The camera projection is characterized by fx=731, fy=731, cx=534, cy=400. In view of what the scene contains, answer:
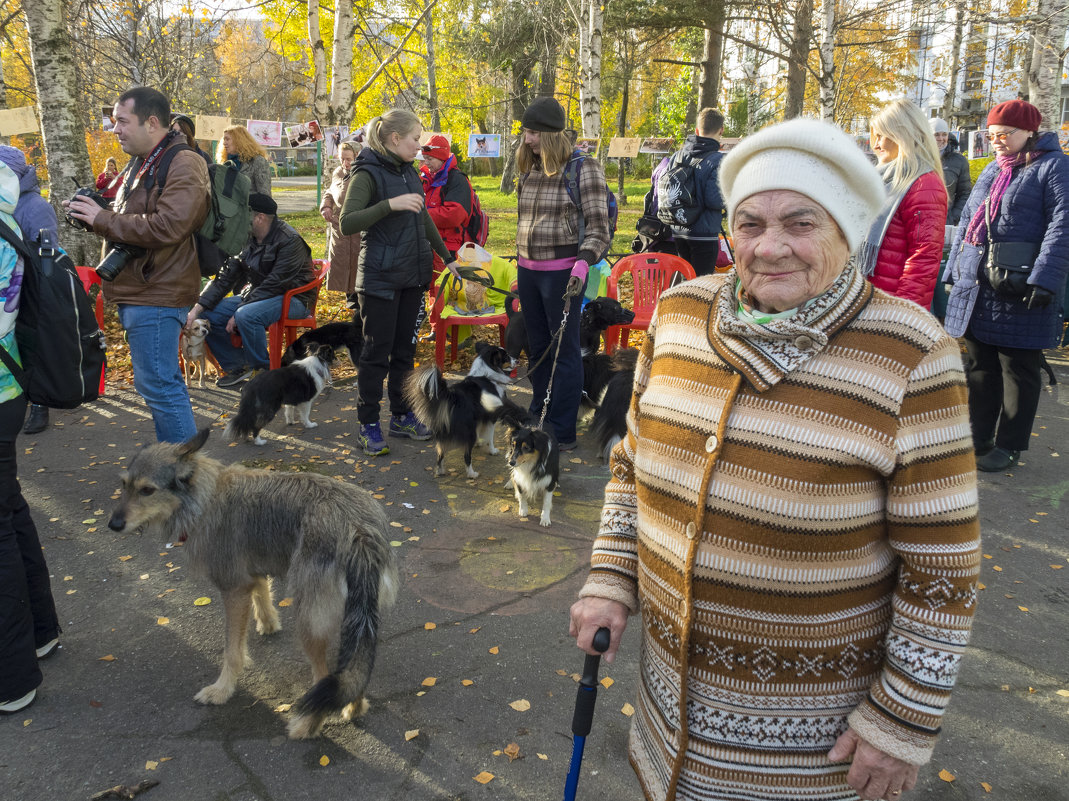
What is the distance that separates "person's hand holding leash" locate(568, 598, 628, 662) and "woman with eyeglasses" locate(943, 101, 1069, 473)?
4.53m

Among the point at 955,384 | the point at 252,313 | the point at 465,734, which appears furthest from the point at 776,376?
the point at 252,313

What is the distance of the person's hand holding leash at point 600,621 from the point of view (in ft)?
5.75

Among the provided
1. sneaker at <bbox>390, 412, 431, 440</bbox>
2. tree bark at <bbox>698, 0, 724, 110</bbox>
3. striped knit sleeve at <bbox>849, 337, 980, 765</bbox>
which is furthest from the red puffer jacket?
tree bark at <bbox>698, 0, 724, 110</bbox>

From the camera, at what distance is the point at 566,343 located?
18.6 feet

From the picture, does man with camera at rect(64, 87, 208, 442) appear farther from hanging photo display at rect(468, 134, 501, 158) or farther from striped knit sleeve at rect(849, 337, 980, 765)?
hanging photo display at rect(468, 134, 501, 158)

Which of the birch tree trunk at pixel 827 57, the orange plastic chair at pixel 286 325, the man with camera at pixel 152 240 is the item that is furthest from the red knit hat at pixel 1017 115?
the birch tree trunk at pixel 827 57

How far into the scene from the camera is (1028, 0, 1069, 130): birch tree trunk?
13.3 meters

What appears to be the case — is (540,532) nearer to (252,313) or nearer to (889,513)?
(889,513)

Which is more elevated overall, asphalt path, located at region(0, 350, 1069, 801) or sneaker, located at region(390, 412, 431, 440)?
sneaker, located at region(390, 412, 431, 440)

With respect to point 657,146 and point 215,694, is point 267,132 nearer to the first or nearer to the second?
point 657,146

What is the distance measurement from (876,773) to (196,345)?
7.19 metres

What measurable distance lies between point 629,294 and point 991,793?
405 inches

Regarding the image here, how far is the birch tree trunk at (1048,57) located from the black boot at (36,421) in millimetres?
15565

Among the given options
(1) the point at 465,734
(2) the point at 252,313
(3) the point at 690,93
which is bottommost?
(1) the point at 465,734
